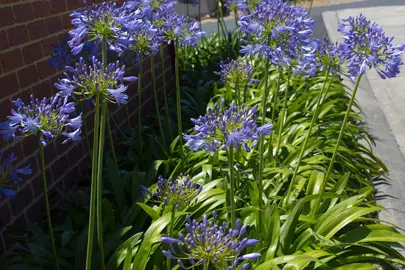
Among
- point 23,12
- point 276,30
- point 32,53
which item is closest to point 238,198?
point 276,30

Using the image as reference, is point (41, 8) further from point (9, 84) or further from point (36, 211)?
point (36, 211)

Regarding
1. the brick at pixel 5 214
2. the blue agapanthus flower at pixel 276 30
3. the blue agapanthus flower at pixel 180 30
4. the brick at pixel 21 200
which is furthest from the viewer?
the blue agapanthus flower at pixel 180 30

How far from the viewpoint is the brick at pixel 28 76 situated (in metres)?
3.28

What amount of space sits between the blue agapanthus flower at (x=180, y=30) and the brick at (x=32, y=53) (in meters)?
0.79

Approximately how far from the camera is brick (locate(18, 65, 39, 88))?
129 inches

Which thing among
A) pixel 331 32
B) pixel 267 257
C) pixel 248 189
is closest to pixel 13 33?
pixel 248 189

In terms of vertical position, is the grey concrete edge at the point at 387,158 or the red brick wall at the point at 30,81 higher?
the red brick wall at the point at 30,81

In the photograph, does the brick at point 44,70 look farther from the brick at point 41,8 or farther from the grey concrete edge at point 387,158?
the grey concrete edge at point 387,158

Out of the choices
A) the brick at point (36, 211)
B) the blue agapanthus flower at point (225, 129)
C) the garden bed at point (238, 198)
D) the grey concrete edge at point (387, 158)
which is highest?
the blue agapanthus flower at point (225, 129)

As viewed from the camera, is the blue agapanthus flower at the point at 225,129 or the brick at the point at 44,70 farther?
the brick at the point at 44,70

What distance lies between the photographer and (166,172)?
146 inches

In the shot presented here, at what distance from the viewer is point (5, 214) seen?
306cm

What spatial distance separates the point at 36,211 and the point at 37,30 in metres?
1.11

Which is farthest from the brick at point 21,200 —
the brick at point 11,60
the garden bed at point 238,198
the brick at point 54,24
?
the brick at point 54,24
